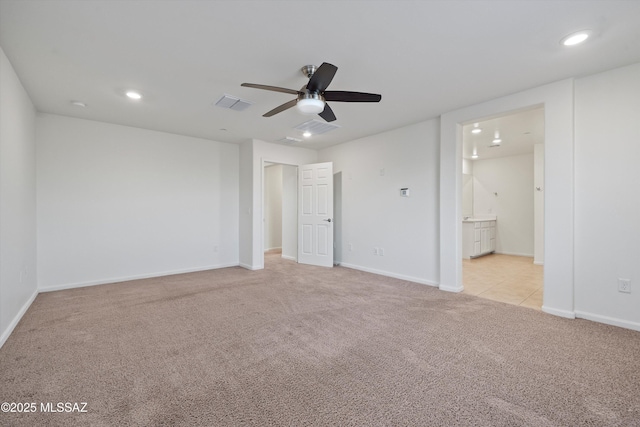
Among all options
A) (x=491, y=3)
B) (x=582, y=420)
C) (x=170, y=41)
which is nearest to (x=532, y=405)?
(x=582, y=420)

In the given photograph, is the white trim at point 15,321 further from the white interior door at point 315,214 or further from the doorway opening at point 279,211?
the white interior door at point 315,214

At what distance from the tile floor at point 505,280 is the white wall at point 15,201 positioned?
5153 mm

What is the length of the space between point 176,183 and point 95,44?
3.00 meters

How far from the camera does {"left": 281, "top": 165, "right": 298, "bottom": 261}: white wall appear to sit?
→ 21.8ft

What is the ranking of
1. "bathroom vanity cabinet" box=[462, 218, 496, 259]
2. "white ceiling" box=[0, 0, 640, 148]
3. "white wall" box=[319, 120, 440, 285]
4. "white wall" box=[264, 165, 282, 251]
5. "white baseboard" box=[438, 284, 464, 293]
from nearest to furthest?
1. "white ceiling" box=[0, 0, 640, 148]
2. "white baseboard" box=[438, 284, 464, 293]
3. "white wall" box=[319, 120, 440, 285]
4. "bathroom vanity cabinet" box=[462, 218, 496, 259]
5. "white wall" box=[264, 165, 282, 251]

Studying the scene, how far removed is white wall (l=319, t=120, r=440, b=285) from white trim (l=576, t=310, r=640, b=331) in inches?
64.7

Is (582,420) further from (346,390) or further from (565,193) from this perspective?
(565,193)

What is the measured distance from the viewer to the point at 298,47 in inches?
92.7

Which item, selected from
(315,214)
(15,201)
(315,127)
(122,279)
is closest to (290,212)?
(315,214)

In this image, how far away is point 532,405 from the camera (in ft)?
5.38

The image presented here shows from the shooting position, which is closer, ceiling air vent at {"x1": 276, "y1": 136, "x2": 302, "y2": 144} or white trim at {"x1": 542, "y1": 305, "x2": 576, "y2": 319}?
white trim at {"x1": 542, "y1": 305, "x2": 576, "y2": 319}

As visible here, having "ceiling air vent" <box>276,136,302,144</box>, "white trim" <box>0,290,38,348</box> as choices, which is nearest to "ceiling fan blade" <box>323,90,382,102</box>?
"ceiling air vent" <box>276,136,302,144</box>

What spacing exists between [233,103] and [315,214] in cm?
289

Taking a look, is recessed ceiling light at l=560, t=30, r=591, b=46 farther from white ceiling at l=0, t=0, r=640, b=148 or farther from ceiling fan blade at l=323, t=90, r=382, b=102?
ceiling fan blade at l=323, t=90, r=382, b=102
